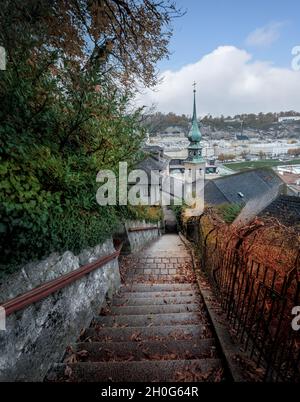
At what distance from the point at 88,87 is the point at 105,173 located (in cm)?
142

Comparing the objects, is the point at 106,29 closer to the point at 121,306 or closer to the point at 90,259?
the point at 90,259

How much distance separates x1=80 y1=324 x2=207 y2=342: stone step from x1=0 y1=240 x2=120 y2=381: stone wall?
223 mm

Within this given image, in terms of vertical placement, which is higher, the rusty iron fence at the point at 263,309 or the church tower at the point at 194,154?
the church tower at the point at 194,154

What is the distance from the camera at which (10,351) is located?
2.10 m

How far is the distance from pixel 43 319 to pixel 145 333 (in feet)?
4.64

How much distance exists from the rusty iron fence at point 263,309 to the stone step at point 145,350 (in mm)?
474

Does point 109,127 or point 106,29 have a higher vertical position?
point 106,29

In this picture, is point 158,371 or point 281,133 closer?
point 158,371

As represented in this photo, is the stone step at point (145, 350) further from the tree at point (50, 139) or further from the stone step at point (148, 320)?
the tree at point (50, 139)

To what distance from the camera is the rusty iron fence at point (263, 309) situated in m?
2.14

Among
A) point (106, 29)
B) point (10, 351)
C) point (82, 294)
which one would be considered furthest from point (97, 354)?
point (106, 29)

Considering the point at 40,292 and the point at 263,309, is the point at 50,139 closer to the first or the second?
the point at 40,292

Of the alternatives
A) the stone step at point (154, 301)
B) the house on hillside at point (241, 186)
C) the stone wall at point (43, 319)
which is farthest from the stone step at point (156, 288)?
the house on hillside at point (241, 186)

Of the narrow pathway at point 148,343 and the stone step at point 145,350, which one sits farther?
the stone step at point 145,350
